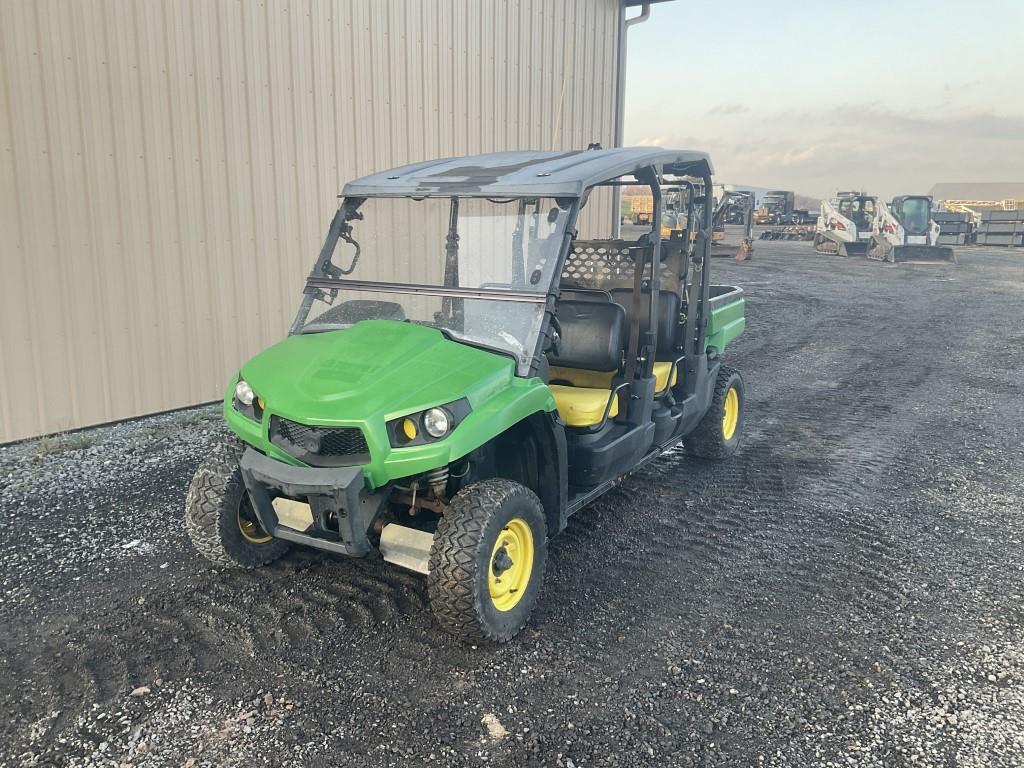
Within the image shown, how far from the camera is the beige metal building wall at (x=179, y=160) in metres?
5.70

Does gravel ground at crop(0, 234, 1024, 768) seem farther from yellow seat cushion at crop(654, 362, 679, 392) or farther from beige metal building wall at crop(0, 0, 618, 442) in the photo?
beige metal building wall at crop(0, 0, 618, 442)

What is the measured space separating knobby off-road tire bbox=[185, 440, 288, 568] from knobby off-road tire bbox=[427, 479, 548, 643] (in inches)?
41.3

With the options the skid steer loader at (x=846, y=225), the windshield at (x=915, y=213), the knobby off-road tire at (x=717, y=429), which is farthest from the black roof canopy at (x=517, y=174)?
the windshield at (x=915, y=213)

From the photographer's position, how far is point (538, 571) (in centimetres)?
341

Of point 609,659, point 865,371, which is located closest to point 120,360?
point 609,659

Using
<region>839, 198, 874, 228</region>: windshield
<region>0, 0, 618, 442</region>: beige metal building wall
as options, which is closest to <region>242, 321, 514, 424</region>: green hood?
<region>0, 0, 618, 442</region>: beige metal building wall

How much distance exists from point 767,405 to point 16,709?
6177mm

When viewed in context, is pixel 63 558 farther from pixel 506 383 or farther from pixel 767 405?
pixel 767 405

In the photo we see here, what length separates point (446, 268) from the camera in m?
3.74

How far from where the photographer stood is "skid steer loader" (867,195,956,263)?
22.4 meters

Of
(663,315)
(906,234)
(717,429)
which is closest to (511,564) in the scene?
(663,315)

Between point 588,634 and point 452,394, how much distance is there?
3.87ft

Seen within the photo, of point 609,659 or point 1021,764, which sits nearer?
point 1021,764

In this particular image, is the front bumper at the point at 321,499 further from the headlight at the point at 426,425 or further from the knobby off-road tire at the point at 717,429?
the knobby off-road tire at the point at 717,429
